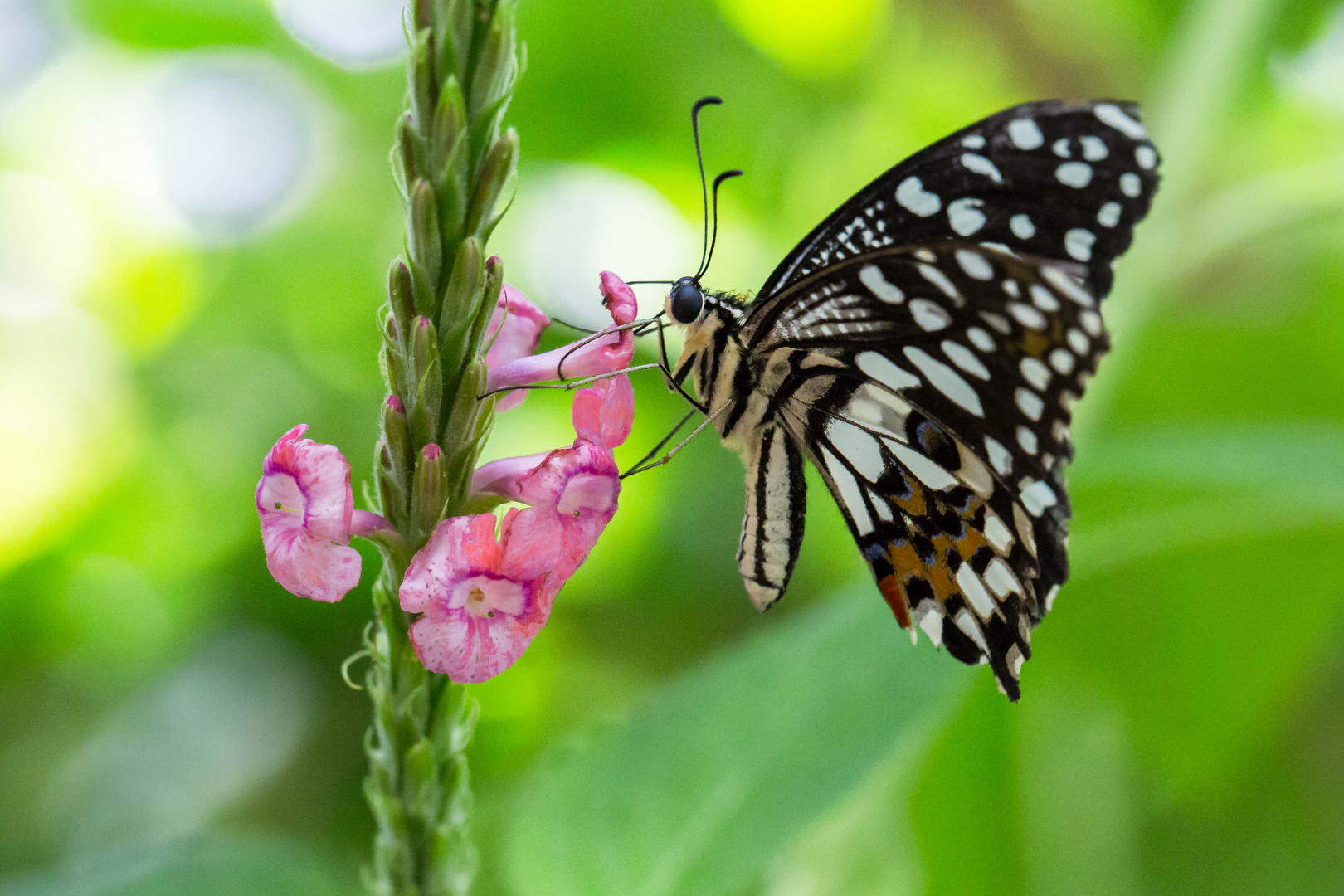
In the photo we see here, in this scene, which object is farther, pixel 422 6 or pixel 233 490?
pixel 233 490

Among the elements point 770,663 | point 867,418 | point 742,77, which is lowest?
point 770,663

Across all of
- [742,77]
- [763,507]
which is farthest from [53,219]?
[763,507]

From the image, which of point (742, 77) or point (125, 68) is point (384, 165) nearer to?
point (125, 68)

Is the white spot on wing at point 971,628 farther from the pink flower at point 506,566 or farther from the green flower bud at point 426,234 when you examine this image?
the green flower bud at point 426,234

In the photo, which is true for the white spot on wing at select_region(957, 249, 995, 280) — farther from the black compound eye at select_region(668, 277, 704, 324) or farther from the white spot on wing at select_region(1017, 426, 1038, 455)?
the black compound eye at select_region(668, 277, 704, 324)

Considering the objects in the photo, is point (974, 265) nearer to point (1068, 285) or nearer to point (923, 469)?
point (1068, 285)

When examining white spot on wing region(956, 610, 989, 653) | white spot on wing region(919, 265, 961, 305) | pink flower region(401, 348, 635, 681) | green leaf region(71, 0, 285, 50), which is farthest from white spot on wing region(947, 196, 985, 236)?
green leaf region(71, 0, 285, 50)
